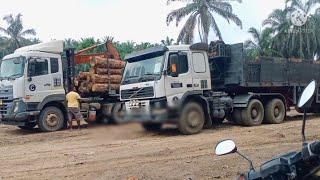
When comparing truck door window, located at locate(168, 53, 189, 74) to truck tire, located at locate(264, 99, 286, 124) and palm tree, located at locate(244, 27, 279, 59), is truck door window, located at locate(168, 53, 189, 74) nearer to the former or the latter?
truck tire, located at locate(264, 99, 286, 124)

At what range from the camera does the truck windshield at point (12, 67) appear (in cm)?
1468

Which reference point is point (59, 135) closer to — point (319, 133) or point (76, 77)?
point (76, 77)

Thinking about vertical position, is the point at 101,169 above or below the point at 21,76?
below

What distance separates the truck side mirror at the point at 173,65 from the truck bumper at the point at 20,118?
544cm

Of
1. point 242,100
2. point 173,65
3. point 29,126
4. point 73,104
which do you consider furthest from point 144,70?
point 29,126

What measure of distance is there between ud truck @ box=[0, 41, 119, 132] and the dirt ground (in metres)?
1.54

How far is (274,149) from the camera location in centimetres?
942

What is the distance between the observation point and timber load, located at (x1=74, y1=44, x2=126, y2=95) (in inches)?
651

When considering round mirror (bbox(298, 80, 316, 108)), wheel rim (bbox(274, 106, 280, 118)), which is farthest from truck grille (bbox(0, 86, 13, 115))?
round mirror (bbox(298, 80, 316, 108))

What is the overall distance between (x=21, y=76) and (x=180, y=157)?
772cm

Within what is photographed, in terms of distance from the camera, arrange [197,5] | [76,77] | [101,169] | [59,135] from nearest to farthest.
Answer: [101,169] < [59,135] < [76,77] < [197,5]

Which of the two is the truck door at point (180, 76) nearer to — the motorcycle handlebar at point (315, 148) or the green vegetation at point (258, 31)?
the motorcycle handlebar at point (315, 148)

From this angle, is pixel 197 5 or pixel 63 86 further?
pixel 197 5

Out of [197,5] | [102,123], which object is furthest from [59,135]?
[197,5]
